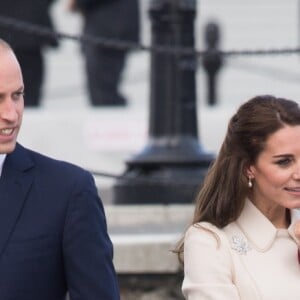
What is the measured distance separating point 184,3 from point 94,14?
3.97 meters

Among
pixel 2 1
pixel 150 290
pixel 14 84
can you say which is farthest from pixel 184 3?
pixel 14 84

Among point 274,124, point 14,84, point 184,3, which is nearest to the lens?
point 14,84

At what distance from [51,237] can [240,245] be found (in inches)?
25.5

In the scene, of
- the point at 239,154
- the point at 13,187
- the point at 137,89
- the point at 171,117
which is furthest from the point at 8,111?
the point at 137,89

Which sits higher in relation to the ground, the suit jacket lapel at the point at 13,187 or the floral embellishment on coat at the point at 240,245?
the suit jacket lapel at the point at 13,187

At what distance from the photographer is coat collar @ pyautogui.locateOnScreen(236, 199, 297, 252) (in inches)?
185

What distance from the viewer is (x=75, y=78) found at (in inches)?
721

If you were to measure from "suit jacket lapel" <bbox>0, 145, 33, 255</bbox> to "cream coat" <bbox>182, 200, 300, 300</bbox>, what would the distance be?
0.55 meters

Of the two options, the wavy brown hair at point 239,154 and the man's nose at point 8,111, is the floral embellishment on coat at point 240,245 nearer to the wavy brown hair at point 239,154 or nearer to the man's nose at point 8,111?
the wavy brown hair at point 239,154

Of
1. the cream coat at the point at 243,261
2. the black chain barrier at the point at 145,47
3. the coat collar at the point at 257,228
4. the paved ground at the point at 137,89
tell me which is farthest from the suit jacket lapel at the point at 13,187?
the paved ground at the point at 137,89

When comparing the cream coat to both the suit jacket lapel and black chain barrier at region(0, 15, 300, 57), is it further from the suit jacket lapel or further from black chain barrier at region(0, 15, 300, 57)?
black chain barrier at region(0, 15, 300, 57)

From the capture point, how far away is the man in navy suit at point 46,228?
13.8 feet

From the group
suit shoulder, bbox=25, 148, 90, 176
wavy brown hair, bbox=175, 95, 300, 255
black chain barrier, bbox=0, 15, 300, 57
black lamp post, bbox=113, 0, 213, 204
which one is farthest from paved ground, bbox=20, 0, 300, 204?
suit shoulder, bbox=25, 148, 90, 176

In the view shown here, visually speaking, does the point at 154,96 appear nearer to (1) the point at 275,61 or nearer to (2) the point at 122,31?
(2) the point at 122,31
